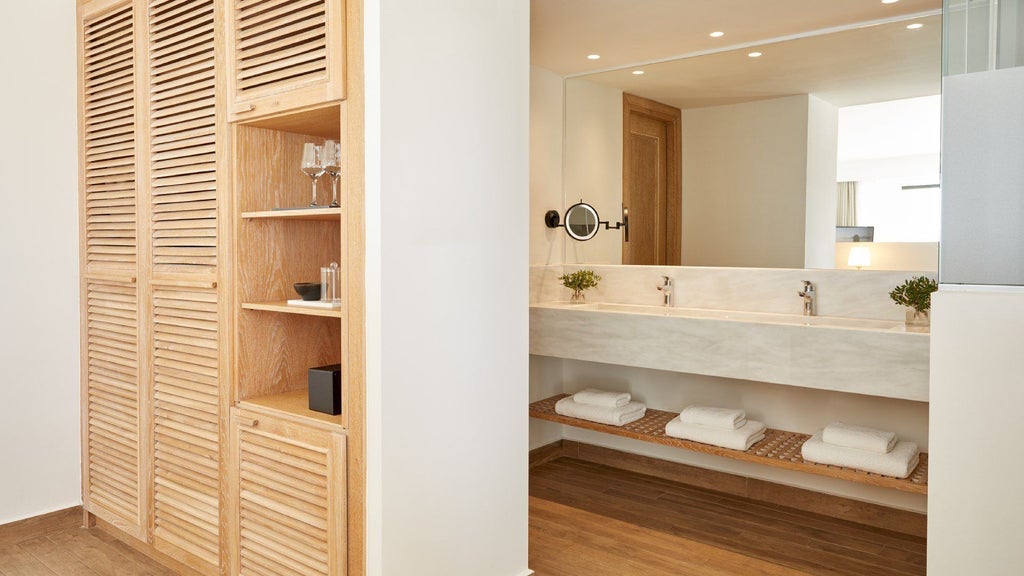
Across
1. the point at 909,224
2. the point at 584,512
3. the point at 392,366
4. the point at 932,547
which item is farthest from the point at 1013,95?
the point at 584,512

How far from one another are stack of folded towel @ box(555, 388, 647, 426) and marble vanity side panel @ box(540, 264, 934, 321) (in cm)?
57

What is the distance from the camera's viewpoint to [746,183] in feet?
11.3

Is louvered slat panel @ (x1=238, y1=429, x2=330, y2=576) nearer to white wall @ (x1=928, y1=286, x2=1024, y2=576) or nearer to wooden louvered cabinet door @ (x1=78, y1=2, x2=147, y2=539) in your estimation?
wooden louvered cabinet door @ (x1=78, y1=2, x2=147, y2=539)

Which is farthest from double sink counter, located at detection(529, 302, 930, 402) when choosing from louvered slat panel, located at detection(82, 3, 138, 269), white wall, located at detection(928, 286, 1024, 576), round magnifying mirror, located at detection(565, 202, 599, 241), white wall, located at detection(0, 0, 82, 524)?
white wall, located at detection(0, 0, 82, 524)

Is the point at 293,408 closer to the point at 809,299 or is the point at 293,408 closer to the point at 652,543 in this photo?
the point at 652,543

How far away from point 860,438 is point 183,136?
2.77 metres

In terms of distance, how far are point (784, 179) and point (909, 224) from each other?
0.59 meters

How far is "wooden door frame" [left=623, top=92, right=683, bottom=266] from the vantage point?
144 inches

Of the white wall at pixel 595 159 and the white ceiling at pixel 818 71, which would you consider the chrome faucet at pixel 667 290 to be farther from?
the white ceiling at pixel 818 71

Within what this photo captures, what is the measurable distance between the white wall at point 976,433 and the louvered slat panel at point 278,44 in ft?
5.82

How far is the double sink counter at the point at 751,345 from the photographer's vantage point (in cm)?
256

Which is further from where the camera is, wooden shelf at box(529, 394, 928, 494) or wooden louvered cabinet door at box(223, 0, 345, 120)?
wooden shelf at box(529, 394, 928, 494)

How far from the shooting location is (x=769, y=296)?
334cm

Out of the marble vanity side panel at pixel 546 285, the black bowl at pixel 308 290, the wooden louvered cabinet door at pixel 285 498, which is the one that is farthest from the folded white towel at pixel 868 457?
the black bowl at pixel 308 290
